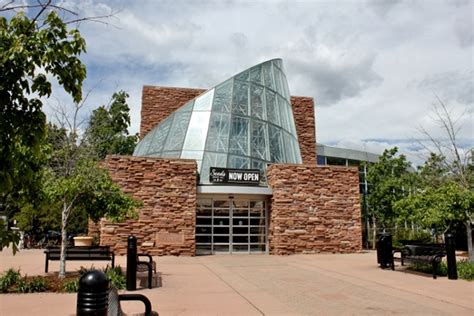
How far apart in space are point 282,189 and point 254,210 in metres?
1.75

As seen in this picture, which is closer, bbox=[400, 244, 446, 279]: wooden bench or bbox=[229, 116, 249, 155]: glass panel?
bbox=[400, 244, 446, 279]: wooden bench

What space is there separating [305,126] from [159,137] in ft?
37.7

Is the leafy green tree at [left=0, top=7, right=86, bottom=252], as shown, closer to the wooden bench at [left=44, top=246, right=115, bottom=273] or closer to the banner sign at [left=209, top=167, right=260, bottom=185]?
the wooden bench at [left=44, top=246, right=115, bottom=273]

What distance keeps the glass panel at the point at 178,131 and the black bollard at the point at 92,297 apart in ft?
60.3

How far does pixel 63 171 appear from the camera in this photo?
11.9 m

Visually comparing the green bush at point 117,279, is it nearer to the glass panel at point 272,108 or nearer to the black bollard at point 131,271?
the black bollard at point 131,271

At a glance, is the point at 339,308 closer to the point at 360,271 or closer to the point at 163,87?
the point at 360,271

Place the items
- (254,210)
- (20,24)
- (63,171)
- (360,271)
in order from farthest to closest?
1. (254,210)
2. (360,271)
3. (63,171)
4. (20,24)

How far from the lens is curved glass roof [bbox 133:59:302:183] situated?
69.3 ft

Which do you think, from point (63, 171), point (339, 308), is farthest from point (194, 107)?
point (339, 308)

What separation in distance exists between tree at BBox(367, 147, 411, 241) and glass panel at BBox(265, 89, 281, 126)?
7122 mm

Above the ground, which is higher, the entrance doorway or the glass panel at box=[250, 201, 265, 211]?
the glass panel at box=[250, 201, 265, 211]

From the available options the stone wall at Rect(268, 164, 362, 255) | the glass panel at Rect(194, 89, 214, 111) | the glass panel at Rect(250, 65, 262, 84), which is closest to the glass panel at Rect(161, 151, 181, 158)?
the glass panel at Rect(194, 89, 214, 111)

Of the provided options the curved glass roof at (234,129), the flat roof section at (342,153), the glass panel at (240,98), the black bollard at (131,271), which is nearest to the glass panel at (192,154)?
the curved glass roof at (234,129)
